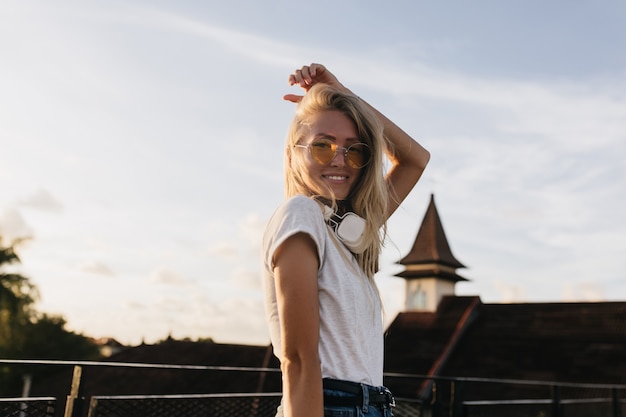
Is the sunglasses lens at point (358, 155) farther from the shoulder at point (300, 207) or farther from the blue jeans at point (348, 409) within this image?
the blue jeans at point (348, 409)

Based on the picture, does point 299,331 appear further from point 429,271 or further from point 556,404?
point 429,271

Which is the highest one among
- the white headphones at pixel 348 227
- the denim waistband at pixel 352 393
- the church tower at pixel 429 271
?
the church tower at pixel 429 271

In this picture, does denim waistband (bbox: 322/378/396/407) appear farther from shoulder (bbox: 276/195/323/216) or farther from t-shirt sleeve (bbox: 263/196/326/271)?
shoulder (bbox: 276/195/323/216)

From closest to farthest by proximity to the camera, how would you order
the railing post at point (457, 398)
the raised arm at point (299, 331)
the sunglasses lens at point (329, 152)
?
the raised arm at point (299, 331), the sunglasses lens at point (329, 152), the railing post at point (457, 398)

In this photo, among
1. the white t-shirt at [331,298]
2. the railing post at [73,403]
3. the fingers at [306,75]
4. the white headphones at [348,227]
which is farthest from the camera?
the railing post at [73,403]

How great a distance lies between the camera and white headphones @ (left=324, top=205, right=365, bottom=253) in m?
1.54

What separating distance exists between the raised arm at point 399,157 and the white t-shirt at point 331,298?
0.58 metres

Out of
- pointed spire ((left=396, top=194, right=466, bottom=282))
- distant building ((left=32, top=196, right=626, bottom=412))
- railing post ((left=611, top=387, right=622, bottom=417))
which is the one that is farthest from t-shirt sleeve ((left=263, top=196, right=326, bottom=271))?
pointed spire ((left=396, top=194, right=466, bottom=282))

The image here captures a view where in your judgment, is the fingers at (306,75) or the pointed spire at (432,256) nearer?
the fingers at (306,75)

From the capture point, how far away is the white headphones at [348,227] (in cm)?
154

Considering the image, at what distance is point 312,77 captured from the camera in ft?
6.51

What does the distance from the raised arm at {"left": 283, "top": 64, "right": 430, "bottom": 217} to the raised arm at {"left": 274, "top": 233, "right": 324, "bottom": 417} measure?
71 cm

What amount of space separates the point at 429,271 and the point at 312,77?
26.0 meters

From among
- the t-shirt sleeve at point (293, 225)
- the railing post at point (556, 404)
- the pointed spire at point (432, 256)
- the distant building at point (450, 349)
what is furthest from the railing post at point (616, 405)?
the pointed spire at point (432, 256)
